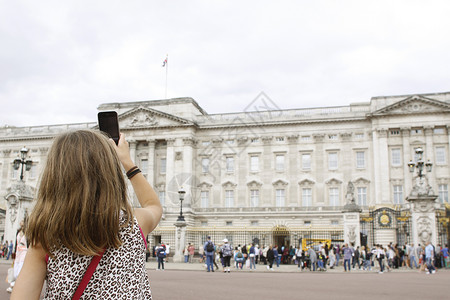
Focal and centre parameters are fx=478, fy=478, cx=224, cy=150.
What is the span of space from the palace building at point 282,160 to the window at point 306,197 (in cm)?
11

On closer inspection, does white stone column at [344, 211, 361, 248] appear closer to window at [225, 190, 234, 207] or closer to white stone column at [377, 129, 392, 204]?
white stone column at [377, 129, 392, 204]

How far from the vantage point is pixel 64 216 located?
7.19 ft

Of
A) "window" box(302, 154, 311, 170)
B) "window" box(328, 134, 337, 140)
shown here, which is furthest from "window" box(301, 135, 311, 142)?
"window" box(328, 134, 337, 140)

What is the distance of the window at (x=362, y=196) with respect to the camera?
5009 cm

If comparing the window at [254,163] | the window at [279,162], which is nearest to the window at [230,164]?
the window at [254,163]

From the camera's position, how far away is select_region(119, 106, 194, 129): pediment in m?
55.5

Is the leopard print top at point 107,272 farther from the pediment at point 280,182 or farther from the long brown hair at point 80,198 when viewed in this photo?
the pediment at point 280,182

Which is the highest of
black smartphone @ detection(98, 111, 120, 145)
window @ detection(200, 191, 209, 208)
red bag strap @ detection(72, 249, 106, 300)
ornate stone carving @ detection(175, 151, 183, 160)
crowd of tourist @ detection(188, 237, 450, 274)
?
ornate stone carving @ detection(175, 151, 183, 160)

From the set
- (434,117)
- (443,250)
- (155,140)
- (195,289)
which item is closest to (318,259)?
(443,250)

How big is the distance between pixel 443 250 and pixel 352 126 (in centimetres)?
2493

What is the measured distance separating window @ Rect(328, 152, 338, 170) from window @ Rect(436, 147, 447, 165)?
10129 mm

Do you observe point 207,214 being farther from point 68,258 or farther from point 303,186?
point 68,258

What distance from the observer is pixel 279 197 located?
53000 mm

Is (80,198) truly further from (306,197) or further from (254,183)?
(254,183)
